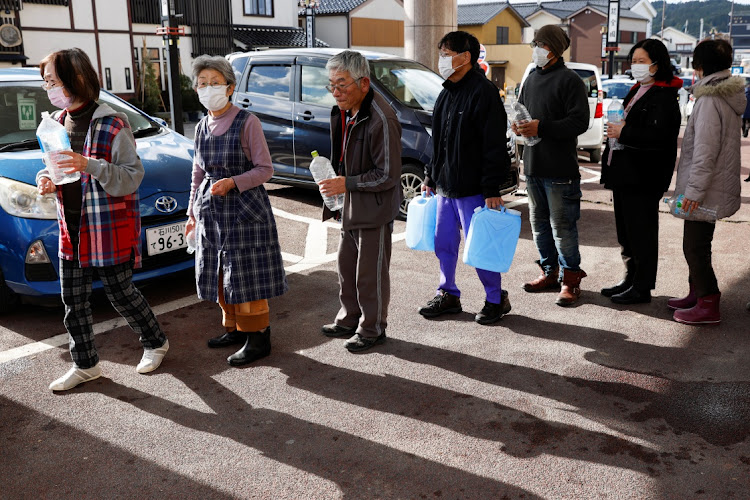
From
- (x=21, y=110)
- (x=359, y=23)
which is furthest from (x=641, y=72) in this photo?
(x=359, y=23)

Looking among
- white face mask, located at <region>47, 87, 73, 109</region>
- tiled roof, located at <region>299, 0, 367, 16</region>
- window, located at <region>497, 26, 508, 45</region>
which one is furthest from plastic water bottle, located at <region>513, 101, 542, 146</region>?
window, located at <region>497, 26, 508, 45</region>

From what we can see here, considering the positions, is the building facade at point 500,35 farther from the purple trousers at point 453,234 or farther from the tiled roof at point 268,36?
the purple trousers at point 453,234

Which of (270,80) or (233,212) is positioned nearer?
(233,212)

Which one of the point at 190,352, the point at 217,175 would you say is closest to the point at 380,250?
the point at 217,175

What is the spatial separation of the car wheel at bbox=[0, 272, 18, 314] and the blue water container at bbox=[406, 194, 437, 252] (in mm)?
2726

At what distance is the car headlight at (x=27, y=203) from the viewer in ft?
15.0

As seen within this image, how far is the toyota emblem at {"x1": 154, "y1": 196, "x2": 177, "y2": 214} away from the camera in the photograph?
4901 millimetres

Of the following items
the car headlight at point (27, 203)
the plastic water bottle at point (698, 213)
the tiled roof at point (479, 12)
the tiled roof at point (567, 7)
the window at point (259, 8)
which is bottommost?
the plastic water bottle at point (698, 213)

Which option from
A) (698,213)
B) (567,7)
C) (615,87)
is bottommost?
(698,213)

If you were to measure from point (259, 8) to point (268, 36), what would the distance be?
4.47ft

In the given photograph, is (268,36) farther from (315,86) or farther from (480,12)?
(480,12)

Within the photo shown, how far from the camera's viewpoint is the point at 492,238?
15.0 feet

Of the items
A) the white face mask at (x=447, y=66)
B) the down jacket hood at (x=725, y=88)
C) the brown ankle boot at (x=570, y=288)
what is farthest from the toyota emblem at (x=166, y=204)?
the down jacket hood at (x=725, y=88)

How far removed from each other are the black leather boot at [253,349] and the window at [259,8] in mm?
30333
